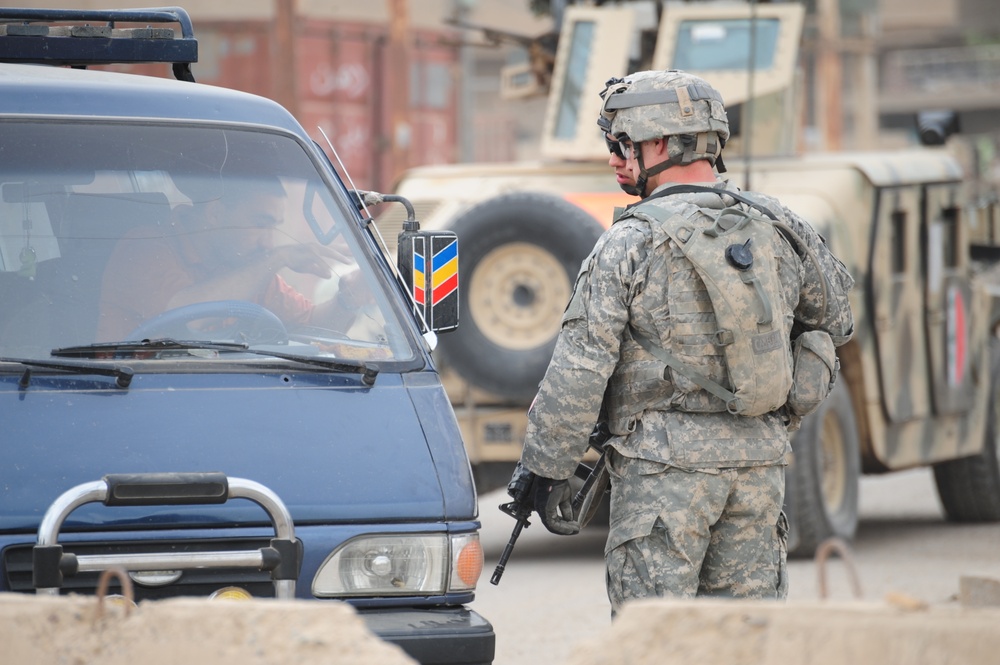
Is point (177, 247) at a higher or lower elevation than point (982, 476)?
higher

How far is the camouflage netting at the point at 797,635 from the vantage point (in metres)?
2.50

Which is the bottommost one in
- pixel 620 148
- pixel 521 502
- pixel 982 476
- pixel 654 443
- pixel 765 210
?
pixel 982 476

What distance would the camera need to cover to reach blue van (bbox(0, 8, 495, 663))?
3.27 m

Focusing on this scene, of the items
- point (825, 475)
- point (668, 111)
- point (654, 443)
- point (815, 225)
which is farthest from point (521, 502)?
point (825, 475)

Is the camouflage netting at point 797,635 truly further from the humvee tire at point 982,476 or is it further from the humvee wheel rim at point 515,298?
the humvee tire at point 982,476

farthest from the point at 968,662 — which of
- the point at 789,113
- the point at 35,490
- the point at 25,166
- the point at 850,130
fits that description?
the point at 850,130

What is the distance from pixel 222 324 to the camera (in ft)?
12.4

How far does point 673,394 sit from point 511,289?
401cm

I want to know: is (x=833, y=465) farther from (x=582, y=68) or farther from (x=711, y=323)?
(x=711, y=323)

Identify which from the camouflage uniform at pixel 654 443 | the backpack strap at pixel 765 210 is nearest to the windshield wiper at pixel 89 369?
the camouflage uniform at pixel 654 443

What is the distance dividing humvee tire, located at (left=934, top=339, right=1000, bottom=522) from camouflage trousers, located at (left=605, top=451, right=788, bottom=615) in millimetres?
6078

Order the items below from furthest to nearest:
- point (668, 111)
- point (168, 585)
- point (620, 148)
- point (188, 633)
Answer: point (620, 148) → point (668, 111) → point (168, 585) → point (188, 633)

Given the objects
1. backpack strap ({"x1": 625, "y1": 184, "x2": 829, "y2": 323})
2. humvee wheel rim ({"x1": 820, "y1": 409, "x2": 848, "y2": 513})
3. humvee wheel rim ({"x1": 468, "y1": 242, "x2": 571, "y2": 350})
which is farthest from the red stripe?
humvee wheel rim ({"x1": 820, "y1": 409, "x2": 848, "y2": 513})

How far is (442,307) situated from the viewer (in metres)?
4.17
